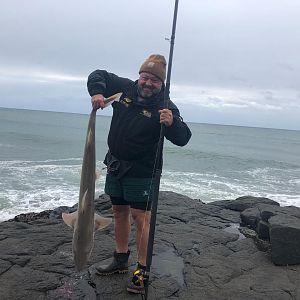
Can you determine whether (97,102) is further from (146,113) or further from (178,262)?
(178,262)

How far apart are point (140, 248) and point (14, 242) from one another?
8.73 ft

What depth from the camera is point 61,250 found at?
6.07 m

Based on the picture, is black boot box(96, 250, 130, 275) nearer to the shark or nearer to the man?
the man

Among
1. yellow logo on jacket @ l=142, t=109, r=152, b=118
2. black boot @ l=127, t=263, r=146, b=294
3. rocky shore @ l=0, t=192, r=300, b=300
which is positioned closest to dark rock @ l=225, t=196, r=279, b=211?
rocky shore @ l=0, t=192, r=300, b=300

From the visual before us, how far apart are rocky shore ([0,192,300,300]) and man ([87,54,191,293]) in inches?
28.7

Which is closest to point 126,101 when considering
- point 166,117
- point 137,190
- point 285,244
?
point 166,117

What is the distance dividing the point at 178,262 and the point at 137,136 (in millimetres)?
2414

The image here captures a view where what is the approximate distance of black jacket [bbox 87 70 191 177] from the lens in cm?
436

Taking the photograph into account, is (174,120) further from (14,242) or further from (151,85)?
(14,242)

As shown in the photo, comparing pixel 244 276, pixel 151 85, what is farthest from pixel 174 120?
pixel 244 276

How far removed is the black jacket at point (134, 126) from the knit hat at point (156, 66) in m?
0.22

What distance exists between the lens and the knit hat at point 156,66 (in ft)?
14.0

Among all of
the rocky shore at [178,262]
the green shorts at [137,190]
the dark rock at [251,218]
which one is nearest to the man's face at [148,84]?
the green shorts at [137,190]

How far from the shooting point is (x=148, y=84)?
14.1 ft
